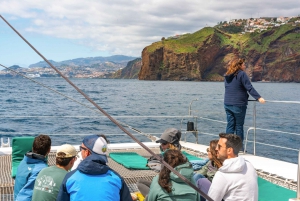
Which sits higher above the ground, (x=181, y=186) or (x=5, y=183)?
(x=181, y=186)

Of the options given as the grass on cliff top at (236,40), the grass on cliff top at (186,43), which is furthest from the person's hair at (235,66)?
the grass on cliff top at (186,43)

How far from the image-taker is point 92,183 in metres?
2.41

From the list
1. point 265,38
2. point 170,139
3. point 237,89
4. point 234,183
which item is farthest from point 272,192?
point 265,38

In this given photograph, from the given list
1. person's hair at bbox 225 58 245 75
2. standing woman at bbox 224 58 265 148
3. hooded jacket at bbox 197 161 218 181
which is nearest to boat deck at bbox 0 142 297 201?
standing woman at bbox 224 58 265 148

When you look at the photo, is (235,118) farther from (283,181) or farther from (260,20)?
(260,20)

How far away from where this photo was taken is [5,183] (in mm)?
4434

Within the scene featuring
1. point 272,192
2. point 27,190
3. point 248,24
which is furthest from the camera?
point 248,24

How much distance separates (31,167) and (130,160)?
8.35 ft

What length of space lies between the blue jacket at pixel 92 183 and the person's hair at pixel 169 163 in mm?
379

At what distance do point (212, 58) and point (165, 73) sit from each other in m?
17.7

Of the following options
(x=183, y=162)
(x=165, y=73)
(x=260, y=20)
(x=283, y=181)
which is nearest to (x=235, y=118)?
(x=283, y=181)

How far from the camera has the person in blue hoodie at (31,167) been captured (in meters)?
3.24

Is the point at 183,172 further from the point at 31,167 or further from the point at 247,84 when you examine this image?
the point at 247,84

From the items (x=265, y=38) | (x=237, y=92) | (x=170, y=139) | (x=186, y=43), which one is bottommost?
(x=170, y=139)
